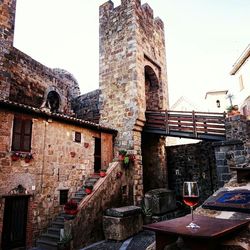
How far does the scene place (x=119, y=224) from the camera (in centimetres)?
819

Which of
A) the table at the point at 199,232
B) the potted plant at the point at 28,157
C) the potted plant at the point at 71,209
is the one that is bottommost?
the potted plant at the point at 71,209

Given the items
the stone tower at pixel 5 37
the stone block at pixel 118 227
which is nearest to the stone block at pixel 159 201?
the stone block at pixel 118 227

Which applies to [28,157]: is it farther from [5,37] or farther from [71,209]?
[5,37]

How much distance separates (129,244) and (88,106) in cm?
1092

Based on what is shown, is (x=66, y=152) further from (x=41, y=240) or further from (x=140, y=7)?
(x=140, y=7)

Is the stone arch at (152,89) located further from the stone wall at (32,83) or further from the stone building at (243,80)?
the stone building at (243,80)

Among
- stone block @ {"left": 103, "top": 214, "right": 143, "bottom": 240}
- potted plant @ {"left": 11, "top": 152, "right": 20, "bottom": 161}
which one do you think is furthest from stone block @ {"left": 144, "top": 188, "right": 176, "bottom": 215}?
potted plant @ {"left": 11, "top": 152, "right": 20, "bottom": 161}

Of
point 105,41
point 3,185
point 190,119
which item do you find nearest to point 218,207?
point 3,185

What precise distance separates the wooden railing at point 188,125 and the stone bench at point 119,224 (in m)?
4.43

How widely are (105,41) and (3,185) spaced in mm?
10263

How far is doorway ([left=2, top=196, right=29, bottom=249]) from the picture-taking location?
7.18m

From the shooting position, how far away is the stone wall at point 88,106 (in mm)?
16156

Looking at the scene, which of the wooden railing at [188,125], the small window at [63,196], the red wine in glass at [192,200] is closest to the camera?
the red wine in glass at [192,200]

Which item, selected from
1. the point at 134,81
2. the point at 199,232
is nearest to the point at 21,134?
the point at 134,81
